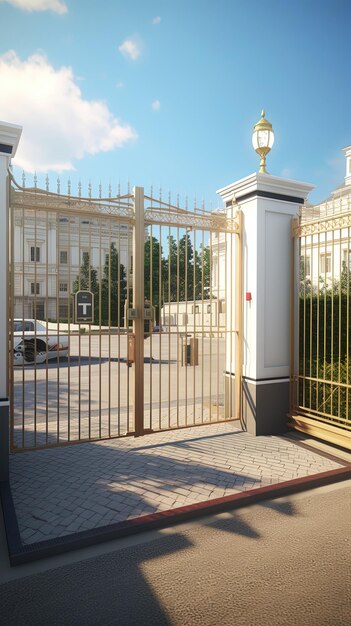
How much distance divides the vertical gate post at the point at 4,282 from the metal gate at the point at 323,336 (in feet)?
13.1

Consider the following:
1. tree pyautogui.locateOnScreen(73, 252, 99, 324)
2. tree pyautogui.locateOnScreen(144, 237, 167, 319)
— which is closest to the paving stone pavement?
tree pyautogui.locateOnScreen(144, 237, 167, 319)

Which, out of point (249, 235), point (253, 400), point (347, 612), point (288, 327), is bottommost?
point (347, 612)

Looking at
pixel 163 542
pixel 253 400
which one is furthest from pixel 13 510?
pixel 253 400

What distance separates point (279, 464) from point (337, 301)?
97.2 inches

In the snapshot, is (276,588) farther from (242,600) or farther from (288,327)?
(288,327)

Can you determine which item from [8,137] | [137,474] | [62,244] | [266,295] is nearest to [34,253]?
[8,137]

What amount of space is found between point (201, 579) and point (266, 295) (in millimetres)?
4180

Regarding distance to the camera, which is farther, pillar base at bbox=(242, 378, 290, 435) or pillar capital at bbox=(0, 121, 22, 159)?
pillar base at bbox=(242, 378, 290, 435)

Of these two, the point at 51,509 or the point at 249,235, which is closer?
the point at 51,509

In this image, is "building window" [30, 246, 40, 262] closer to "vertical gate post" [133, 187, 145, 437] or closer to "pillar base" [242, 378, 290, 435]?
"vertical gate post" [133, 187, 145, 437]

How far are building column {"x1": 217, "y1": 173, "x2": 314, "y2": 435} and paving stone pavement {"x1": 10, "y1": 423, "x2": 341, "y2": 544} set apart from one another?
553mm

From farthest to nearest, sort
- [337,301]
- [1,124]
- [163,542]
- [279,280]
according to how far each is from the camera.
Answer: [279,280] → [337,301] → [1,124] → [163,542]

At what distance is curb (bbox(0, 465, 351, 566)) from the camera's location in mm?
3244

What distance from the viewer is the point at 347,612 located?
264cm
